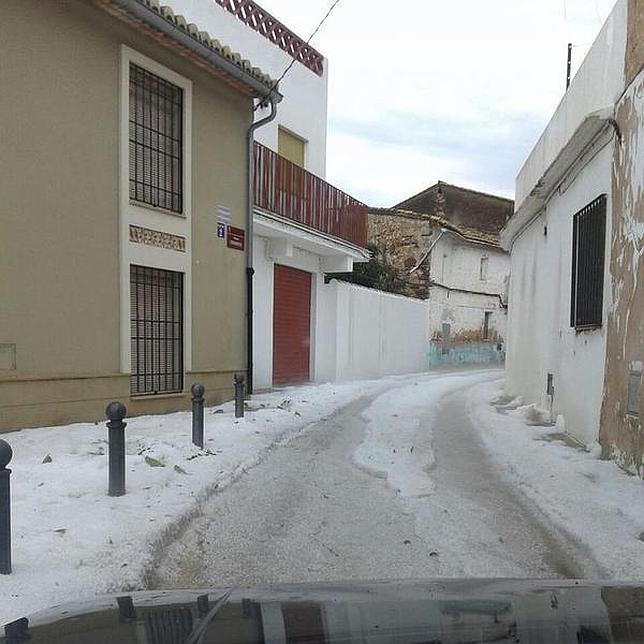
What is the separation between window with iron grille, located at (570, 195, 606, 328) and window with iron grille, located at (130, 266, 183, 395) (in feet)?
18.3

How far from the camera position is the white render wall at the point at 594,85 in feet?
22.4

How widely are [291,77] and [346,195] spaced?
3061 mm

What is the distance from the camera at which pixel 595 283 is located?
7.68m

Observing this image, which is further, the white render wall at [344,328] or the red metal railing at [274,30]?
the white render wall at [344,328]

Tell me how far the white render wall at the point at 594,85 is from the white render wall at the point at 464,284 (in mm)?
15950

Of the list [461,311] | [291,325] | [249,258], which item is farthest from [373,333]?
[461,311]

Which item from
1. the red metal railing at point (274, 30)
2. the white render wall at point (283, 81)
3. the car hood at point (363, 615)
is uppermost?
the red metal railing at point (274, 30)

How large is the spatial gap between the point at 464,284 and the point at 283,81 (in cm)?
1593

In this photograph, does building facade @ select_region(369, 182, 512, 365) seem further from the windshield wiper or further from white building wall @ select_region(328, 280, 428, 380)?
the windshield wiper

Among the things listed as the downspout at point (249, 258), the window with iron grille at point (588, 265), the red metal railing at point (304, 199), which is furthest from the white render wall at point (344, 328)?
the window with iron grille at point (588, 265)

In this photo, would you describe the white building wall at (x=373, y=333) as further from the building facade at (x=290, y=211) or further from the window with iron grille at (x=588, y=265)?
the window with iron grille at (x=588, y=265)

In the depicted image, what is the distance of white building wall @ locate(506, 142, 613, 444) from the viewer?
24.6ft

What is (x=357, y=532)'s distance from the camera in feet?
15.4

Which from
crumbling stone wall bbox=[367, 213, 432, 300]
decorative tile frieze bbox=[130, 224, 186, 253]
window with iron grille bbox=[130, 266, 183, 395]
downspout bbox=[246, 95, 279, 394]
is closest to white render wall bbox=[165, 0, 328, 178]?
downspout bbox=[246, 95, 279, 394]
